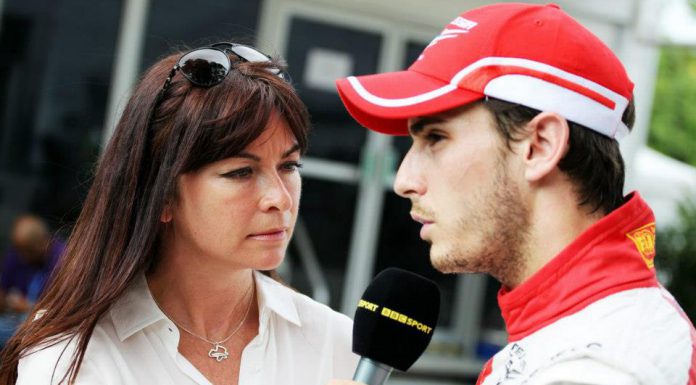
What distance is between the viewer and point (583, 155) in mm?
1658

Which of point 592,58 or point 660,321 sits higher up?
point 592,58

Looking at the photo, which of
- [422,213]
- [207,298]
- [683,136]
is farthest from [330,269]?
[683,136]

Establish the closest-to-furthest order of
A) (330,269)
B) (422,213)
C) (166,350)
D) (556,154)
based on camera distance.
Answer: (556,154), (422,213), (166,350), (330,269)

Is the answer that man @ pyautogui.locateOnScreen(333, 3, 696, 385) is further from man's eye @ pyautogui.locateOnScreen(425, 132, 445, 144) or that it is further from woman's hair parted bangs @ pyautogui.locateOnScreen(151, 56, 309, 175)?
woman's hair parted bangs @ pyautogui.locateOnScreen(151, 56, 309, 175)

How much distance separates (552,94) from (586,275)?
0.31 m

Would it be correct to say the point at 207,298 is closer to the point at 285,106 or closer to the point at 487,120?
the point at 285,106

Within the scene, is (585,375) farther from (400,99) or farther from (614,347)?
(400,99)

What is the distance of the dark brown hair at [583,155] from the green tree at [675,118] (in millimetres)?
25340

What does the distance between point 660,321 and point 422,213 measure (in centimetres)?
45

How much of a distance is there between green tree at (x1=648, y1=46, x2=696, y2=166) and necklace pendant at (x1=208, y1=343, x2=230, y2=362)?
82.0 ft

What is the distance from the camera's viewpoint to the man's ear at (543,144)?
1625 mm

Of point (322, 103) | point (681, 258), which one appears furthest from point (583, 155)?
point (681, 258)

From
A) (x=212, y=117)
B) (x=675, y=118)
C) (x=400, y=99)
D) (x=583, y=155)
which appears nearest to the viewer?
(x=583, y=155)

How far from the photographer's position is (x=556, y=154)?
1.62m
